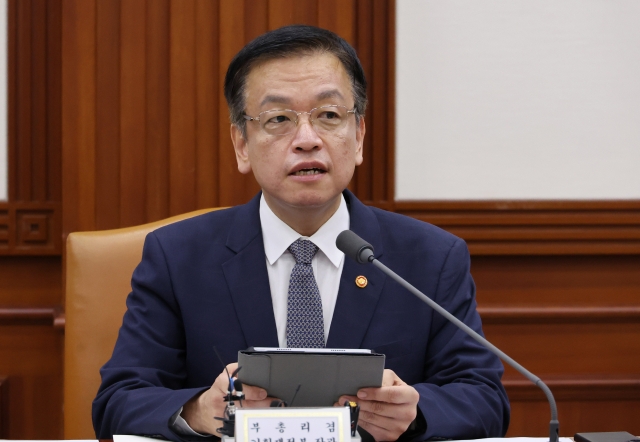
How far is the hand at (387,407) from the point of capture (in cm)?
129

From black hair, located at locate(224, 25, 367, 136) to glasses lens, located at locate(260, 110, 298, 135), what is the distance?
0.10 m

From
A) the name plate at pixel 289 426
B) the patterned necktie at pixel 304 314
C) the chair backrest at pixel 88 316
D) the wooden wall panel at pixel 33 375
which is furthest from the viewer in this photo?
the wooden wall panel at pixel 33 375

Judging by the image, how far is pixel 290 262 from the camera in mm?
1794

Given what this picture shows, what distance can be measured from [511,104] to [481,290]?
669 mm

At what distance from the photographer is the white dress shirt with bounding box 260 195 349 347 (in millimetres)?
1749

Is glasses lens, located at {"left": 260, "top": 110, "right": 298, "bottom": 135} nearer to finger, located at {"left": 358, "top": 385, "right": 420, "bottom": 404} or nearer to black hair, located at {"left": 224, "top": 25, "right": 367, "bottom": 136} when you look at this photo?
black hair, located at {"left": 224, "top": 25, "right": 367, "bottom": 136}

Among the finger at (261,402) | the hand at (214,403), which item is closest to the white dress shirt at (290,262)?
the hand at (214,403)

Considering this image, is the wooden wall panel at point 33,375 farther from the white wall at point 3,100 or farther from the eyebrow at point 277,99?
the eyebrow at point 277,99

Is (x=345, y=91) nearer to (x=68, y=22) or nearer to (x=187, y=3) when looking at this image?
(x=187, y=3)

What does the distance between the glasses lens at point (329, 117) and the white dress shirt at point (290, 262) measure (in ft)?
0.75

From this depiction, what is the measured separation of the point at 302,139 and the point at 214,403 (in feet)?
2.07

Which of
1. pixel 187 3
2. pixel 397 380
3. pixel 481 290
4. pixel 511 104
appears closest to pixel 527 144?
pixel 511 104

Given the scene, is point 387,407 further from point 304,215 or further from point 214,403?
point 304,215

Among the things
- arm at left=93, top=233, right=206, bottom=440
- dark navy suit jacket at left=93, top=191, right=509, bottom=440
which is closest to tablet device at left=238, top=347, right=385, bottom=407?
arm at left=93, top=233, right=206, bottom=440
